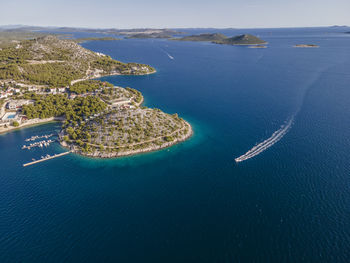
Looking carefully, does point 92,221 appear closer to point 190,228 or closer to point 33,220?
point 33,220

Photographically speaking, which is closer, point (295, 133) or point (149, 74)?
point (295, 133)

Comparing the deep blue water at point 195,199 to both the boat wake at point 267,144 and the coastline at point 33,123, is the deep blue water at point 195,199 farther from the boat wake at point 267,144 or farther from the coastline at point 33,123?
the coastline at point 33,123

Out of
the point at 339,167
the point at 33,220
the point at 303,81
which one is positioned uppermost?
the point at 303,81

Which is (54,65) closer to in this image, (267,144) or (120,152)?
(120,152)

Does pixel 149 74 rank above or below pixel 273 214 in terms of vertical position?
above

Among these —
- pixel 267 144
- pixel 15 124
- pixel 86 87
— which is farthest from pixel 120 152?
pixel 86 87

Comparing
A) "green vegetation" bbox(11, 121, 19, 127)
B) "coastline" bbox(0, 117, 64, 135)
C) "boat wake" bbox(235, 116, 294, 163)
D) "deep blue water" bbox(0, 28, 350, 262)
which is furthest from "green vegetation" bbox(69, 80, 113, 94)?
"boat wake" bbox(235, 116, 294, 163)

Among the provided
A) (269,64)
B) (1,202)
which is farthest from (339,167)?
(269,64)
